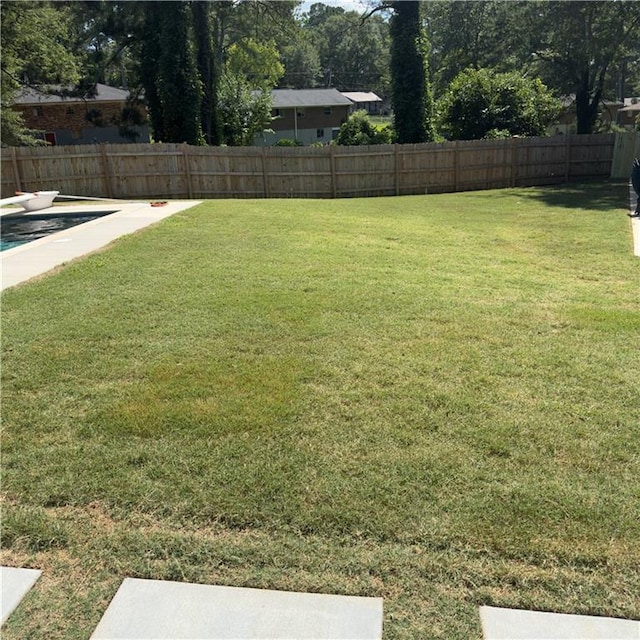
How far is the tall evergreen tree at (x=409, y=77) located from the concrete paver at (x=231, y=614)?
2409 cm

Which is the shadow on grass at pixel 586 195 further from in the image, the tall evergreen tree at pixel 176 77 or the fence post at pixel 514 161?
the tall evergreen tree at pixel 176 77

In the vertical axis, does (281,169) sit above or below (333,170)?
above

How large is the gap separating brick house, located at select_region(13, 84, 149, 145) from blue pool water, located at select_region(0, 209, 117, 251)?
2064cm

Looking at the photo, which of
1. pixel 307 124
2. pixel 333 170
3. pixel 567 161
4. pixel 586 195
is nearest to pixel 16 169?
pixel 333 170

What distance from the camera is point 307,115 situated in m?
44.3

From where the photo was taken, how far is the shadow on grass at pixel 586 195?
15352 millimetres

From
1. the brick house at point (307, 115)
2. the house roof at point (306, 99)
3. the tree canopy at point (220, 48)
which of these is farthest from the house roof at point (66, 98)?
the house roof at point (306, 99)

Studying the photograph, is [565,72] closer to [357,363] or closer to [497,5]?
[497,5]

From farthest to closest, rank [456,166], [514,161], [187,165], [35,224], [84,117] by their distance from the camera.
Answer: [84,117] < [514,161] < [456,166] < [187,165] < [35,224]

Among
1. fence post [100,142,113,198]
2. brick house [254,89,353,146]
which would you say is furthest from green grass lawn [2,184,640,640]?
brick house [254,89,353,146]

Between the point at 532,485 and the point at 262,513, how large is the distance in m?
1.31

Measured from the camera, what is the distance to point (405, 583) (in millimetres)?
2285

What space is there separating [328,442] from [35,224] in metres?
11.8

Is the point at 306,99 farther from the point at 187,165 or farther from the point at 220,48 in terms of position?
the point at 187,165
